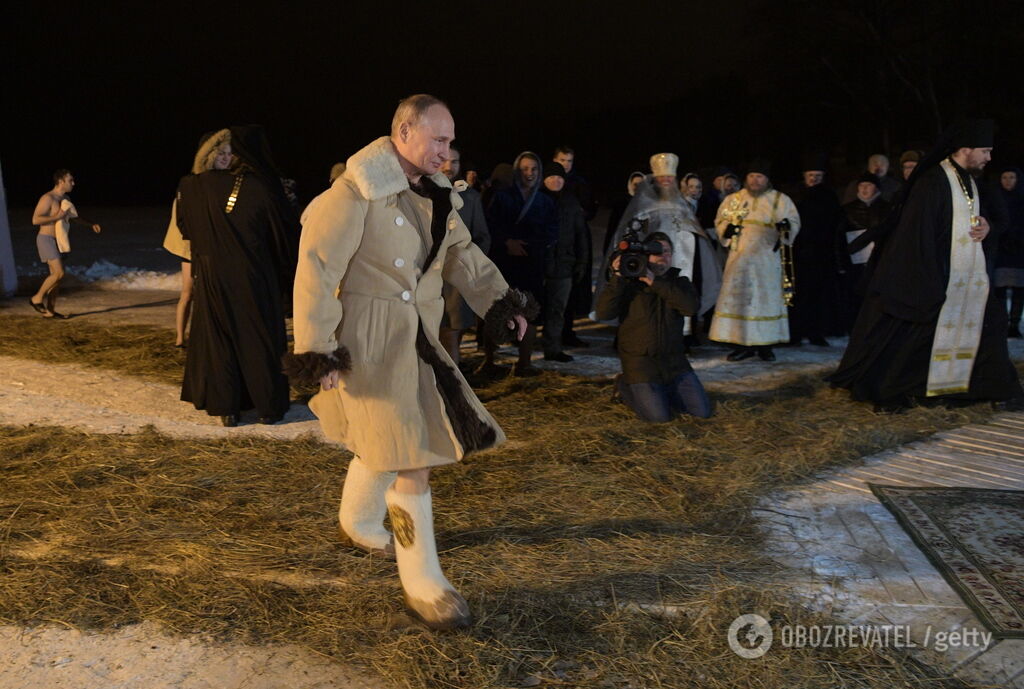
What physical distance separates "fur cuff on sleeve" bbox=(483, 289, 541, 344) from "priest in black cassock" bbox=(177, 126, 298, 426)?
2.87m

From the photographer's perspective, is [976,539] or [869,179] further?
[869,179]

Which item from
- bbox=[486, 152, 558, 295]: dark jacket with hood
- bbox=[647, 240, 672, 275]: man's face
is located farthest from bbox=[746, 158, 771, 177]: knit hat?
bbox=[647, 240, 672, 275]: man's face

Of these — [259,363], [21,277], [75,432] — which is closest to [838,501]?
[259,363]

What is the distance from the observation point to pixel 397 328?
353 cm

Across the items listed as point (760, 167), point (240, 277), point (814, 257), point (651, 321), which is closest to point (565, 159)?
point (760, 167)

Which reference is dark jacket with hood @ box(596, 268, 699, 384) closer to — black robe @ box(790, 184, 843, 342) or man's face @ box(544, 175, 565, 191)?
man's face @ box(544, 175, 565, 191)

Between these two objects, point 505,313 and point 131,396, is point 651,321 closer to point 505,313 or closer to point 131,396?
point 505,313

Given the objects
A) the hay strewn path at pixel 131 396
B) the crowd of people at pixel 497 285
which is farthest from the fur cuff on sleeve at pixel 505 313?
the hay strewn path at pixel 131 396

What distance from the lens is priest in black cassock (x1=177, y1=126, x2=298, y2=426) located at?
6.21m

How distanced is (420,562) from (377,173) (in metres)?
1.41

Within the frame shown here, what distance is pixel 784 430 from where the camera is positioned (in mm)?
6266

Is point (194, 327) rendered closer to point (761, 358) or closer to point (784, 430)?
point (784, 430)

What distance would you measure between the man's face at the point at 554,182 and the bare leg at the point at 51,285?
18.6 ft

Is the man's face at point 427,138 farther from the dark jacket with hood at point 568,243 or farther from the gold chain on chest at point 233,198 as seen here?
the dark jacket with hood at point 568,243
